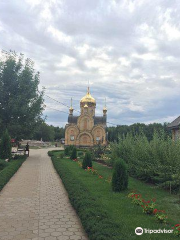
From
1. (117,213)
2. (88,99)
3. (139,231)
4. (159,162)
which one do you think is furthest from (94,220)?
(88,99)

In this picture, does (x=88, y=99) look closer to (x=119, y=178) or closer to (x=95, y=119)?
(x=95, y=119)

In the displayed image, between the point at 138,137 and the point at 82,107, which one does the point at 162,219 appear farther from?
the point at 82,107

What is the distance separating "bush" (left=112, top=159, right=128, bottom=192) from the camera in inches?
307

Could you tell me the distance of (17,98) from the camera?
19078 mm

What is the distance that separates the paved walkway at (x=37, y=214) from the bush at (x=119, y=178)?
5.52 feet

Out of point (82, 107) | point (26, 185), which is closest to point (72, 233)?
point (26, 185)

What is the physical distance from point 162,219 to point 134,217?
602 mm

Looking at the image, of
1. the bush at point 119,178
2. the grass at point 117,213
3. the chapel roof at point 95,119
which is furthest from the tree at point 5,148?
the chapel roof at point 95,119

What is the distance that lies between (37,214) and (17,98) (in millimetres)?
14824

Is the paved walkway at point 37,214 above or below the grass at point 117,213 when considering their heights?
below

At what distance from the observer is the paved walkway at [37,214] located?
438 cm

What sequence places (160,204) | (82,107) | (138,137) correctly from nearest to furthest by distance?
(160,204), (138,137), (82,107)

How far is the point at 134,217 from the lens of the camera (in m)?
5.08

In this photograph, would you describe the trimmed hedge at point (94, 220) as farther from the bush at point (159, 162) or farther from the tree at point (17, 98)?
the tree at point (17, 98)
